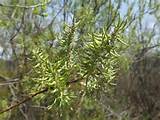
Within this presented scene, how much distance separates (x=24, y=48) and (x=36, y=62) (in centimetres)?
431

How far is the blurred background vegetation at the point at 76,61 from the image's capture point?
1.51 metres

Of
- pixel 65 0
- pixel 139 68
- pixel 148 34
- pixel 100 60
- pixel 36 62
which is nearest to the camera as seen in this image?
pixel 100 60

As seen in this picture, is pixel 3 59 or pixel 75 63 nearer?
pixel 75 63

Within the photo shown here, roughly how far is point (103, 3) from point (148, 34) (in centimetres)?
295

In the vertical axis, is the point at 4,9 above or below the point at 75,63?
above

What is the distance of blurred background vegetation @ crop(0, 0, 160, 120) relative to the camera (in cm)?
151

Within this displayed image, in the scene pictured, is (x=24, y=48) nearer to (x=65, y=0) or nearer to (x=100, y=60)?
(x=65, y=0)

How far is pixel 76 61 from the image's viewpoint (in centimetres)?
156

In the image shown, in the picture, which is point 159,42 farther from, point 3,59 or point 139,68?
point 139,68

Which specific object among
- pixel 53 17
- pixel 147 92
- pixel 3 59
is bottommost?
pixel 147 92

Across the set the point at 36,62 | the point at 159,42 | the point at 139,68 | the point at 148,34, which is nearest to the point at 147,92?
the point at 139,68

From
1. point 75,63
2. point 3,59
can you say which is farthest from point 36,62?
point 3,59

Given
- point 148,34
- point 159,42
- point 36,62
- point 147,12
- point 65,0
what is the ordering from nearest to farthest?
1. point 36,62
2. point 65,0
3. point 147,12
4. point 159,42
5. point 148,34

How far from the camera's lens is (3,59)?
676cm
